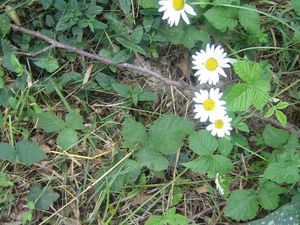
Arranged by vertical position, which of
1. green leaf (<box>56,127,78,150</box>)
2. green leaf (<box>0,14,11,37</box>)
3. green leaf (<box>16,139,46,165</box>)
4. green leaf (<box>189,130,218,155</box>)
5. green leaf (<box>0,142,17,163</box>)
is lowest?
green leaf (<box>0,142,17,163</box>)

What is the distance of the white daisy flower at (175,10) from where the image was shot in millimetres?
1777

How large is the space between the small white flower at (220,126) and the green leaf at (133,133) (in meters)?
0.28

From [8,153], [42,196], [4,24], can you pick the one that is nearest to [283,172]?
[42,196]

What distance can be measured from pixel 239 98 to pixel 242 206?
0.44 m

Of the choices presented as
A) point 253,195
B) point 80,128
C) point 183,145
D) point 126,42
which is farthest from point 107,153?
point 253,195

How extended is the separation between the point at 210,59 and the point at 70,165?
691 mm

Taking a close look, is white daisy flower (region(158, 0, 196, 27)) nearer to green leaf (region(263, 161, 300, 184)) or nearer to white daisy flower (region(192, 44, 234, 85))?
white daisy flower (region(192, 44, 234, 85))

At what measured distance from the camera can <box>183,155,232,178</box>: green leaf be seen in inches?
70.2

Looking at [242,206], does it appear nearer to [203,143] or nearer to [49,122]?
[203,143]

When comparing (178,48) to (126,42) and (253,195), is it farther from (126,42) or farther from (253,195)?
(253,195)

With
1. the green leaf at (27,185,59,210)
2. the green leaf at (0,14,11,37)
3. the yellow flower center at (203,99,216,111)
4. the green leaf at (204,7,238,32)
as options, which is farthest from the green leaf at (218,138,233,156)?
the green leaf at (0,14,11,37)

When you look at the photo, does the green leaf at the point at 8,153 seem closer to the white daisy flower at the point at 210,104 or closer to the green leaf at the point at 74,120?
the green leaf at the point at 74,120

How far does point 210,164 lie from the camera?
1.78 m

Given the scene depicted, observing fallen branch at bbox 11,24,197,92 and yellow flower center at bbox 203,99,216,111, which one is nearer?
yellow flower center at bbox 203,99,216,111
